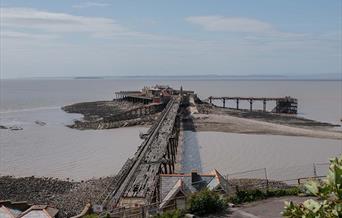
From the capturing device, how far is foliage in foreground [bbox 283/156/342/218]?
13.1 feet

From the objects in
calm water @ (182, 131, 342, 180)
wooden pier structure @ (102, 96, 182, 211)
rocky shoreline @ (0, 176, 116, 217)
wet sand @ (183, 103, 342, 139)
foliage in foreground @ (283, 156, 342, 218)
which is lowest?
rocky shoreline @ (0, 176, 116, 217)

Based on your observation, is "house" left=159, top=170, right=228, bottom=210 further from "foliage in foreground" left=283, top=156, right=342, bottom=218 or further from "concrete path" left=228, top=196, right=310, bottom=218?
"foliage in foreground" left=283, top=156, right=342, bottom=218

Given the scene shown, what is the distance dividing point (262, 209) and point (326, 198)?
10003 mm

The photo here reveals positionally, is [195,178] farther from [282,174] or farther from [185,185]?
[282,174]

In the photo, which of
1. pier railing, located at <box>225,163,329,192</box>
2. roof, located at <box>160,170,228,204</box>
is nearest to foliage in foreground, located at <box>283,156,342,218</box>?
roof, located at <box>160,170,228,204</box>

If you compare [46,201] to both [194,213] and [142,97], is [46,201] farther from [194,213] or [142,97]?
[142,97]

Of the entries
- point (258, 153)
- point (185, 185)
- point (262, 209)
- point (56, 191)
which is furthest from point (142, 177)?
point (258, 153)

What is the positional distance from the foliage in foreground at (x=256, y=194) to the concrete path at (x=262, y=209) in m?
0.26

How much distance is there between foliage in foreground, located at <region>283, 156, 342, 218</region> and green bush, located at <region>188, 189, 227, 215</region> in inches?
365

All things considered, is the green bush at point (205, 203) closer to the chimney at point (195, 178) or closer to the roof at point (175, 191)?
the roof at point (175, 191)

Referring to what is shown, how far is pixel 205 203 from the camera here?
1377 centimetres

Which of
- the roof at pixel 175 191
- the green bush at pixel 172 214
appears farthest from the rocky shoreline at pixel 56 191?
the green bush at pixel 172 214

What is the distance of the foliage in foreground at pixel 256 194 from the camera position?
1495cm

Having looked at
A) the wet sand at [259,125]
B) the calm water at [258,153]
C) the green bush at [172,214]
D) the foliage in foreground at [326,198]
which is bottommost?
the calm water at [258,153]
